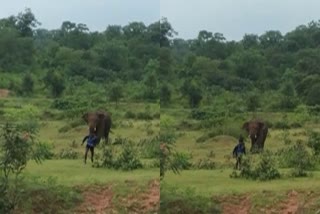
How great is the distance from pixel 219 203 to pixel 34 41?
8.77ft

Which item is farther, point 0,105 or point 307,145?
point 0,105

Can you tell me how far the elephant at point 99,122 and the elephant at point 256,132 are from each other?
4.40ft

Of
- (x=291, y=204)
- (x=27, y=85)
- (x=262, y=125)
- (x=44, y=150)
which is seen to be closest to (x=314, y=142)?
(x=262, y=125)

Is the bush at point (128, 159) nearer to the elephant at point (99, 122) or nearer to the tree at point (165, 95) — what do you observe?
the elephant at point (99, 122)

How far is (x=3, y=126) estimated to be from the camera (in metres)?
6.36

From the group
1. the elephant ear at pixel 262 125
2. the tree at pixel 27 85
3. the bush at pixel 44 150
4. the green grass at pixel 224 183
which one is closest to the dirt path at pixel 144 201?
the green grass at pixel 224 183

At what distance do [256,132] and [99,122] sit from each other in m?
1.53

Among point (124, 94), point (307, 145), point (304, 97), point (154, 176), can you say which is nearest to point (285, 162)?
point (307, 145)

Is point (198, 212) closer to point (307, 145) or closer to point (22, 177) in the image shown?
point (307, 145)

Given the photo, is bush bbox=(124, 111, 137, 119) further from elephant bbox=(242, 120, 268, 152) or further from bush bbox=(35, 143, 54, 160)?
elephant bbox=(242, 120, 268, 152)

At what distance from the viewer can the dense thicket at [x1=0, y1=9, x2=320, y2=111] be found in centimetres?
583

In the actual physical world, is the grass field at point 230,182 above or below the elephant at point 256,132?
below

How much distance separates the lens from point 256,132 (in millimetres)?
5957

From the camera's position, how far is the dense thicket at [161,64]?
5.83 metres
